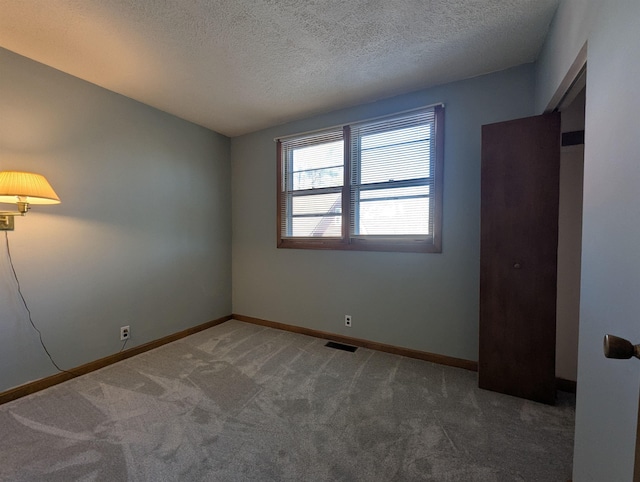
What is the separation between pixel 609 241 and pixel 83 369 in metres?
3.66

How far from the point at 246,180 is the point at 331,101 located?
1608 millimetres

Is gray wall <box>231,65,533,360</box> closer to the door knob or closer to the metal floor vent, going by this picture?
the metal floor vent

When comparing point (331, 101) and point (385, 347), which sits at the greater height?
point (331, 101)

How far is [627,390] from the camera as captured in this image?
2.69 feet

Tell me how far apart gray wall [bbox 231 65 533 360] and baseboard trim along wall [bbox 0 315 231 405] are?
3.34 feet

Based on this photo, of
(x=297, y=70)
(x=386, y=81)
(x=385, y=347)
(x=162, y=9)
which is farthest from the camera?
(x=385, y=347)

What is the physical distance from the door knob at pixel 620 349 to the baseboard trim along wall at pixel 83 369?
341 centimetres

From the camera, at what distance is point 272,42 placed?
6.30ft

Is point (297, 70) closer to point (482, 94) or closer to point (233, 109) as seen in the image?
point (233, 109)

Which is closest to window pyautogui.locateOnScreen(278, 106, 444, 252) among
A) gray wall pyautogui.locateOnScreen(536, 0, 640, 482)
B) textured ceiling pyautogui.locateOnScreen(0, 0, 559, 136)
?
textured ceiling pyautogui.locateOnScreen(0, 0, 559, 136)

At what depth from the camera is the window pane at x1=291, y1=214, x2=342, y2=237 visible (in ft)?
10.2

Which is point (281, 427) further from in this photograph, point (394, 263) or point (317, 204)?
point (317, 204)

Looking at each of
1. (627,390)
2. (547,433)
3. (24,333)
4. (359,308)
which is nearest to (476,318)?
(547,433)

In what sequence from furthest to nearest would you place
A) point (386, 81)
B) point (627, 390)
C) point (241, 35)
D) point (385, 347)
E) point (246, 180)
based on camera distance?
point (246, 180) < point (385, 347) < point (386, 81) < point (241, 35) < point (627, 390)
